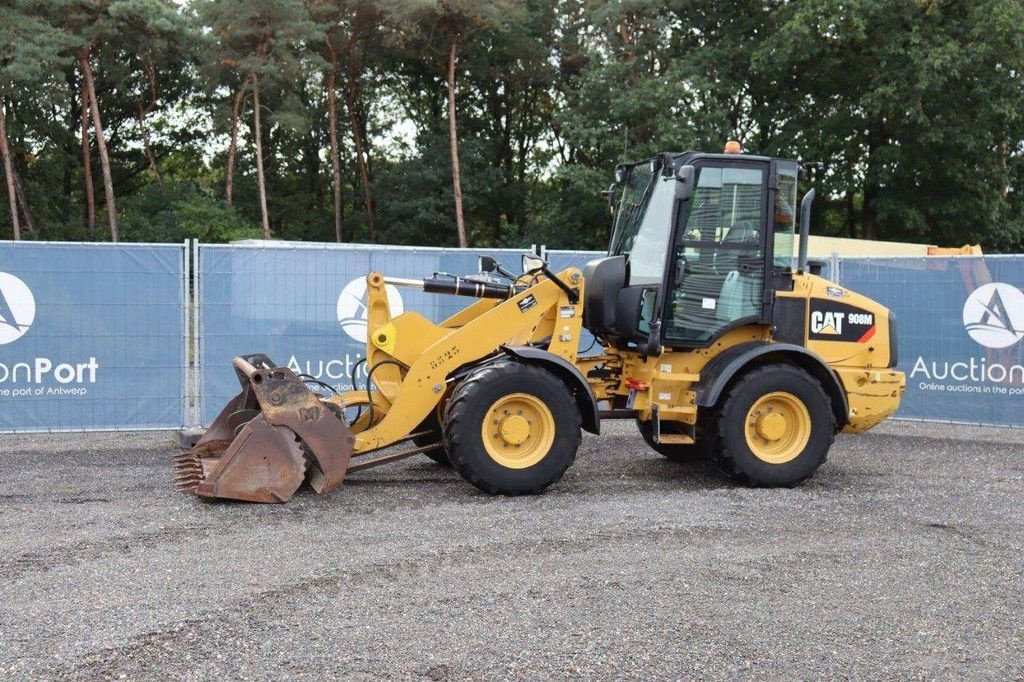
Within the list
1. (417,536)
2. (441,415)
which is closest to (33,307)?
(441,415)

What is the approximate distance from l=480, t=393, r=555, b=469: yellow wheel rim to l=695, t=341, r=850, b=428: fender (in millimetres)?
1229

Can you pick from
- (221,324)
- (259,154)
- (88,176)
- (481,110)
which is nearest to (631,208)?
(221,324)

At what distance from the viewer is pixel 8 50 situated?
29578 millimetres

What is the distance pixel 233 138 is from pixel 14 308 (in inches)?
1075

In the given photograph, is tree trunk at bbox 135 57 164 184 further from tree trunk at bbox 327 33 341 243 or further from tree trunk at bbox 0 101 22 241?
tree trunk at bbox 327 33 341 243

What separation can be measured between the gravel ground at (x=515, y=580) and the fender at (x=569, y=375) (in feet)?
1.94

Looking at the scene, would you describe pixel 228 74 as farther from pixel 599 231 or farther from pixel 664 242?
pixel 664 242

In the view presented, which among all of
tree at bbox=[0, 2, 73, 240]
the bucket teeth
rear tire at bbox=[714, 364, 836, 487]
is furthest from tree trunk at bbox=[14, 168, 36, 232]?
rear tire at bbox=[714, 364, 836, 487]

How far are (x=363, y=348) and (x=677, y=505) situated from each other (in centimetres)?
480

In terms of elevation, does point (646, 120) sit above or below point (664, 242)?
above

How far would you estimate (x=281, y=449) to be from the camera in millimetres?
7016

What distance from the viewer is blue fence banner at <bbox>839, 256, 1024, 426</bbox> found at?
11.1m

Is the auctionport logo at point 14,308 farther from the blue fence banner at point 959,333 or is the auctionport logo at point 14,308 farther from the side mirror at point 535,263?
the blue fence banner at point 959,333

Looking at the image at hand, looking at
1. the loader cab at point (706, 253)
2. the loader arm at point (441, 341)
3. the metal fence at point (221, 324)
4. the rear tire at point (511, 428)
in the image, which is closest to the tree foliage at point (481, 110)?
the metal fence at point (221, 324)
